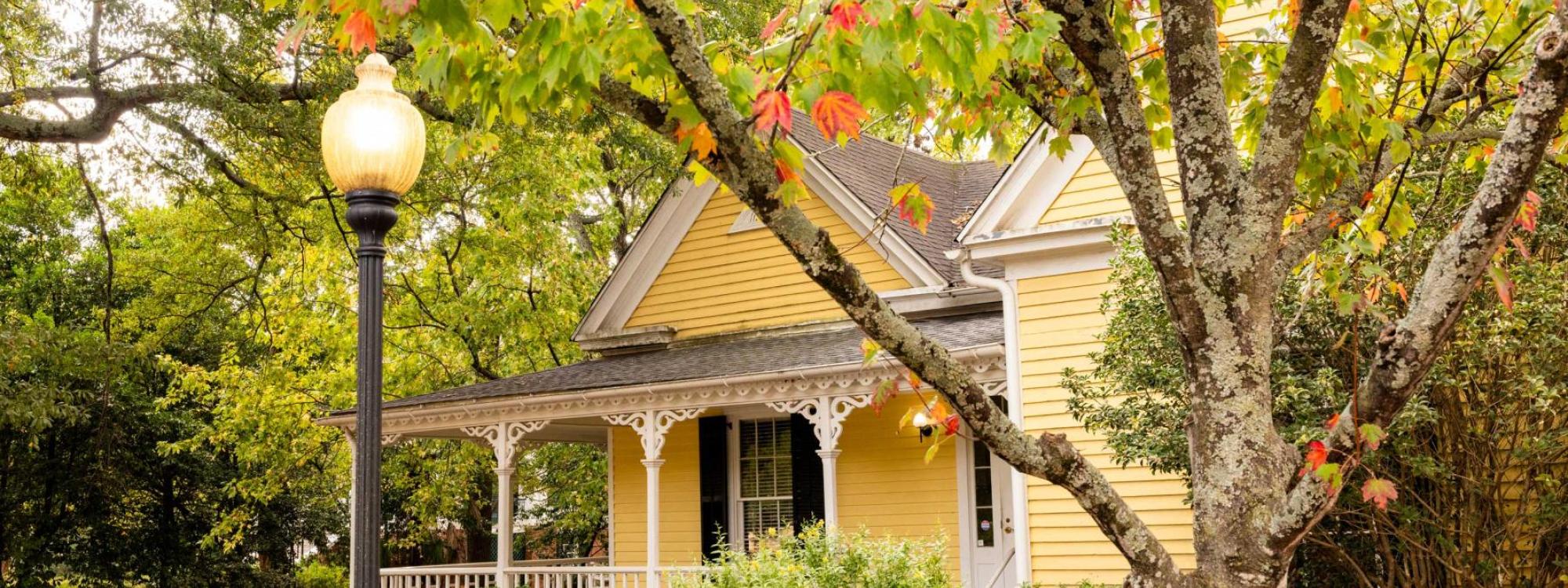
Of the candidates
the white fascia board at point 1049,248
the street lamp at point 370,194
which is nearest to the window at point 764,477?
the white fascia board at point 1049,248

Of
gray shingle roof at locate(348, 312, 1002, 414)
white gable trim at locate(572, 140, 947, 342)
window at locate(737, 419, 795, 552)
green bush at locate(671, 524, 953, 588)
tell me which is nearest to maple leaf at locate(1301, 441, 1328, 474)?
green bush at locate(671, 524, 953, 588)

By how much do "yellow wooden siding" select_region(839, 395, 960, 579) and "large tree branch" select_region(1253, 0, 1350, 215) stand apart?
9424 mm

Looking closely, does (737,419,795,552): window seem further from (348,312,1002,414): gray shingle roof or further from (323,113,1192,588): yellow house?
(348,312,1002,414): gray shingle roof

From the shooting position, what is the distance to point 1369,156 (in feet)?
15.9

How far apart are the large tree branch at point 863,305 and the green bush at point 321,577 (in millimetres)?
21881

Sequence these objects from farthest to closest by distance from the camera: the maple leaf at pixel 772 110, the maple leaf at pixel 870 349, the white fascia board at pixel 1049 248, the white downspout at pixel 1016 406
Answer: the white downspout at pixel 1016 406 < the white fascia board at pixel 1049 248 < the maple leaf at pixel 870 349 < the maple leaf at pixel 772 110

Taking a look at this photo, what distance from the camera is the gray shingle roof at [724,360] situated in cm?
1251

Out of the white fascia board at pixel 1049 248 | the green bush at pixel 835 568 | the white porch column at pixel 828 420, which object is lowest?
the green bush at pixel 835 568

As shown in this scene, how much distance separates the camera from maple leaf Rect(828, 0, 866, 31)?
3.47m

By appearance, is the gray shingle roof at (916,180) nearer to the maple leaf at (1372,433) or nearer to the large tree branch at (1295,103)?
the large tree branch at (1295,103)

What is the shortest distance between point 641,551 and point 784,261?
158 inches

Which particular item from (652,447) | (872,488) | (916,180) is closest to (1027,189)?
(872,488)

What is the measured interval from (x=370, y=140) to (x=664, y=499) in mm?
10998

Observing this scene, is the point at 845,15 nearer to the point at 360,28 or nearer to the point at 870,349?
the point at 870,349
